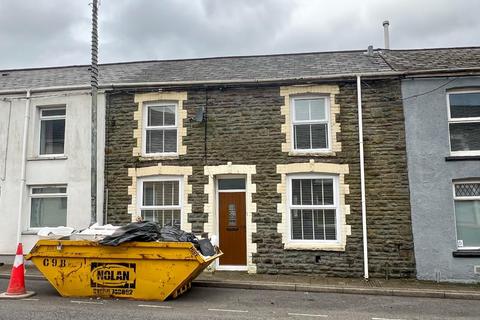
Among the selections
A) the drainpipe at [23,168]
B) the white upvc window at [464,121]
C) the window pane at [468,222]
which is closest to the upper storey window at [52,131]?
the drainpipe at [23,168]

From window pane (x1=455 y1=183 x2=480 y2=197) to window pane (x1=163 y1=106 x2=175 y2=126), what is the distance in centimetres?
776

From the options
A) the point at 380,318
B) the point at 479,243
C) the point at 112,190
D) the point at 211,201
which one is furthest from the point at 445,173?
the point at 112,190

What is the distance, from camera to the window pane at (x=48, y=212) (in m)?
12.4

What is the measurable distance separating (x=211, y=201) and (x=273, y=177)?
1791 mm

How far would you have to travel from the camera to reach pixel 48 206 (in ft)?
41.1

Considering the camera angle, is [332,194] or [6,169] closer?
[332,194]

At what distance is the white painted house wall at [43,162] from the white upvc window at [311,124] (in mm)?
5517

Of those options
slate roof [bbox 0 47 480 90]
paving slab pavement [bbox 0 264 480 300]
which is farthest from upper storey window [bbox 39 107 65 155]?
paving slab pavement [bbox 0 264 480 300]

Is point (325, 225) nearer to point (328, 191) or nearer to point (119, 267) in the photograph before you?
point (328, 191)

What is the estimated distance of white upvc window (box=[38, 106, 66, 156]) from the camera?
12.7 meters

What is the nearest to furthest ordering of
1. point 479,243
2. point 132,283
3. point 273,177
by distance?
point 132,283
point 479,243
point 273,177

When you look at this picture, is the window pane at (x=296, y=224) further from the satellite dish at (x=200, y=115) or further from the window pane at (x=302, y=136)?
the satellite dish at (x=200, y=115)

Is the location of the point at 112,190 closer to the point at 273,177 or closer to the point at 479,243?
the point at 273,177

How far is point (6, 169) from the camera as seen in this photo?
1258cm
